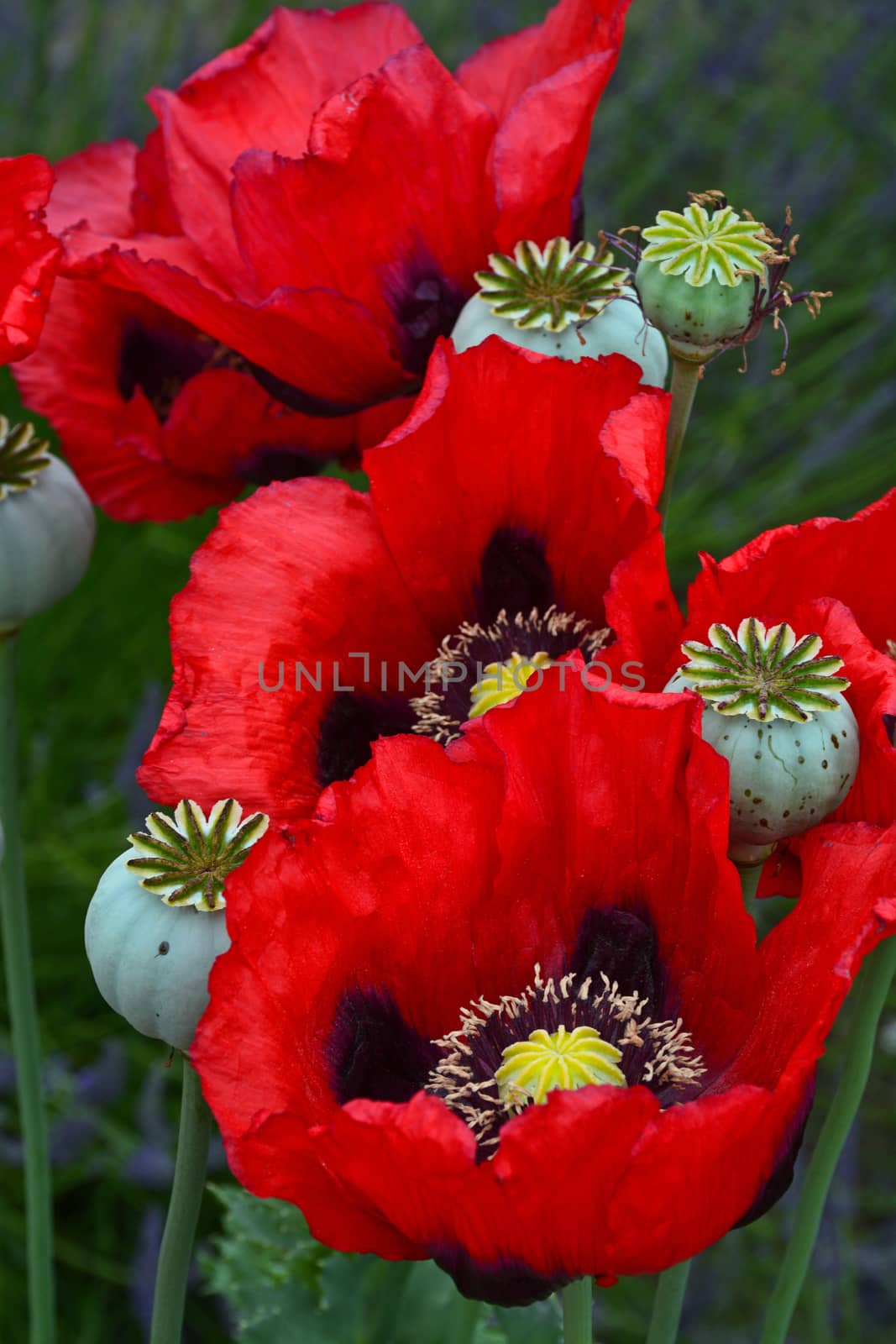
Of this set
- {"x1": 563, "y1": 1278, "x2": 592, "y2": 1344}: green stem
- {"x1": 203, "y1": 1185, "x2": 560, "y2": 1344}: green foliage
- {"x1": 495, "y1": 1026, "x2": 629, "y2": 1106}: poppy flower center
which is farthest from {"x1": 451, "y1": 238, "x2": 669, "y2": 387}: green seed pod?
{"x1": 203, "y1": 1185, "x2": 560, "y2": 1344}: green foliage

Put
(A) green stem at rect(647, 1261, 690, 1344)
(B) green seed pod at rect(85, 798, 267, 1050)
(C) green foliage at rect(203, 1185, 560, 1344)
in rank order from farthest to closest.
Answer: (C) green foliage at rect(203, 1185, 560, 1344), (A) green stem at rect(647, 1261, 690, 1344), (B) green seed pod at rect(85, 798, 267, 1050)

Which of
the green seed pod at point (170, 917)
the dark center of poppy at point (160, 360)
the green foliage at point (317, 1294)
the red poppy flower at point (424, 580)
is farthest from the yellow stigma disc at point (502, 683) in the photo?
the green foliage at point (317, 1294)

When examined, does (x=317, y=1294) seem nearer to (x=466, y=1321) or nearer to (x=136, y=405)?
(x=466, y=1321)

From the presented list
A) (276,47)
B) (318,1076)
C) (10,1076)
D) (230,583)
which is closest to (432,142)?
(276,47)

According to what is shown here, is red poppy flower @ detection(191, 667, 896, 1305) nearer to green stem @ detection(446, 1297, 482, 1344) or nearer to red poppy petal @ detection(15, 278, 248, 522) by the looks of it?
green stem @ detection(446, 1297, 482, 1344)

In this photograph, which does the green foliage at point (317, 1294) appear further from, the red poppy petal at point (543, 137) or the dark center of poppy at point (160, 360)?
the red poppy petal at point (543, 137)

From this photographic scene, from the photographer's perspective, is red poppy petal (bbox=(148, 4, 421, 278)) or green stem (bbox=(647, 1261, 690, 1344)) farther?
red poppy petal (bbox=(148, 4, 421, 278))

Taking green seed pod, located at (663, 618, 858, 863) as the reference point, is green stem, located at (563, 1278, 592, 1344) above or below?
below

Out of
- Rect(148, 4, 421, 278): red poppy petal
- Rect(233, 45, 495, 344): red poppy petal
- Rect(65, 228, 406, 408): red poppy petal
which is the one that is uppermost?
Rect(148, 4, 421, 278): red poppy petal
